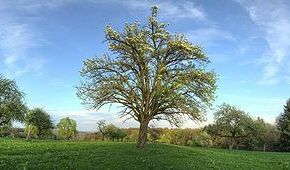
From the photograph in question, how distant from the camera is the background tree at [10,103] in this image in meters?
56.8

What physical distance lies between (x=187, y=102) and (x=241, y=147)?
7118 cm

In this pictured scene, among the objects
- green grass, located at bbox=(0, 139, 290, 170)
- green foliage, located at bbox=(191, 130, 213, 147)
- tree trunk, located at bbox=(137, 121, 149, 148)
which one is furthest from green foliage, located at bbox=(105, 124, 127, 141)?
green grass, located at bbox=(0, 139, 290, 170)

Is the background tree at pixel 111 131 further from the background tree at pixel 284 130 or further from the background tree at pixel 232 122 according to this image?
the background tree at pixel 284 130

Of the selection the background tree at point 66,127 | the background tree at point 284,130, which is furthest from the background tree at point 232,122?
the background tree at point 66,127

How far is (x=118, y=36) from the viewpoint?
44438mm

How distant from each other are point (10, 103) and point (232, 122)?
182 ft

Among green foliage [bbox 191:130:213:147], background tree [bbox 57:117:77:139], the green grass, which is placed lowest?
the green grass

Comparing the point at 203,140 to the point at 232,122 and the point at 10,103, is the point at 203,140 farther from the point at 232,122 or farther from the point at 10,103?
the point at 10,103

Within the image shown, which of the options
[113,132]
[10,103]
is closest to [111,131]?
A: [113,132]

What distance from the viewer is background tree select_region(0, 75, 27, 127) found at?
5684 cm

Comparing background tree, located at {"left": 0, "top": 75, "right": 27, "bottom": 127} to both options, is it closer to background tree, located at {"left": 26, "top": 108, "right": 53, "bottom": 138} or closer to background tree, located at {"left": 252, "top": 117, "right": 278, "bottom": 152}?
background tree, located at {"left": 26, "top": 108, "right": 53, "bottom": 138}

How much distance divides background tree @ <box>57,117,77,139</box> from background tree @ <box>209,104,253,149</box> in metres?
43.0

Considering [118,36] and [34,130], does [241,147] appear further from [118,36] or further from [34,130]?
[118,36]

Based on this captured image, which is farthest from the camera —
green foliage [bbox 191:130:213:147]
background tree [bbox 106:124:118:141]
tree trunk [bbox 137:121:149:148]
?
background tree [bbox 106:124:118:141]
